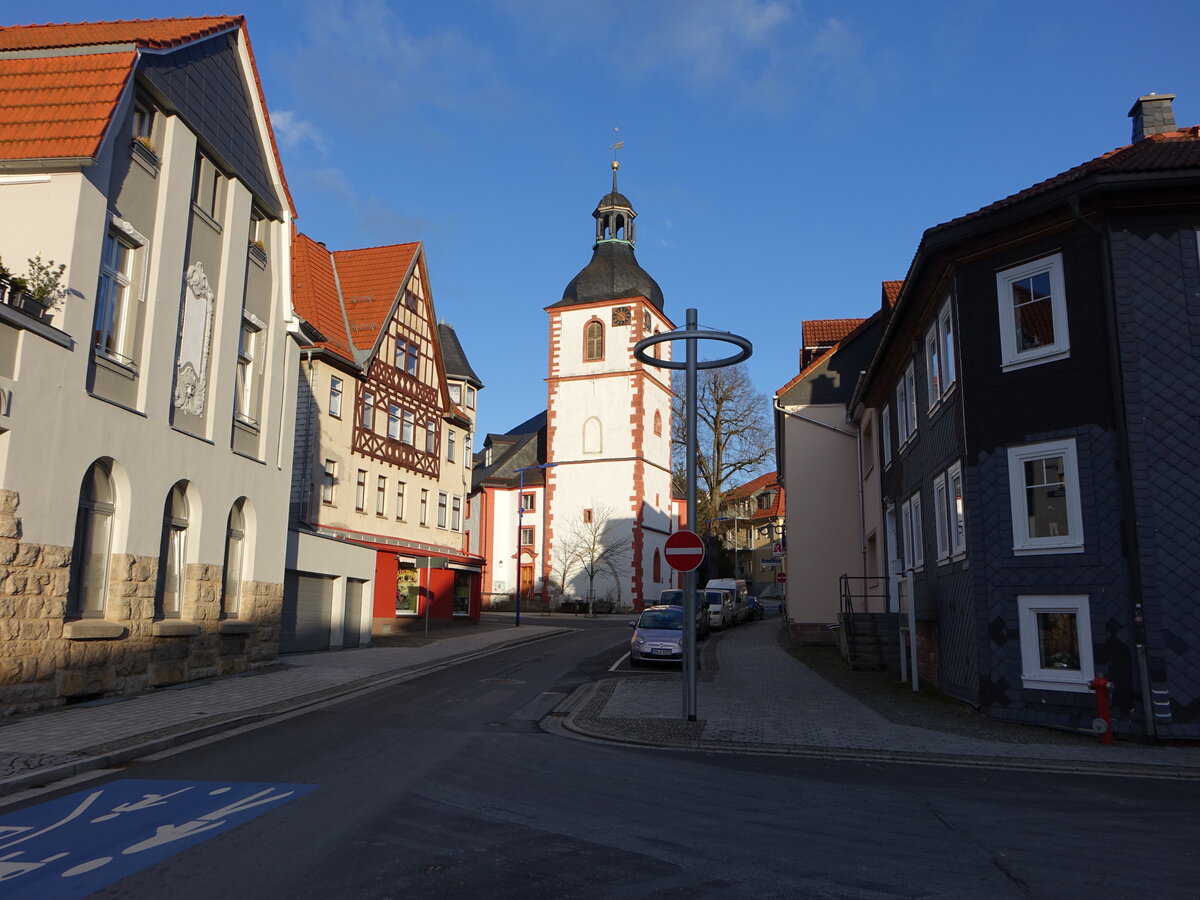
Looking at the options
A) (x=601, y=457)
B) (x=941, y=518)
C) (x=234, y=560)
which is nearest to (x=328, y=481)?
(x=234, y=560)

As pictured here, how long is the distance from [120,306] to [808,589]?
23.1 m

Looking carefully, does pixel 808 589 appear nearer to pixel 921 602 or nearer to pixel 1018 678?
pixel 921 602

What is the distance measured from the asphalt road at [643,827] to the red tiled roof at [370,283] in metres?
24.9

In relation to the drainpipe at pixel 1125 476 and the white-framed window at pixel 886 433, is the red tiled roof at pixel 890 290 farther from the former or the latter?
the drainpipe at pixel 1125 476

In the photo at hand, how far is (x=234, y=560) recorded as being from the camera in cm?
1995

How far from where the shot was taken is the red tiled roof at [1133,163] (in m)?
13.2

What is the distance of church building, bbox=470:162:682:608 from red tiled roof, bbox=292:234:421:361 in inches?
927

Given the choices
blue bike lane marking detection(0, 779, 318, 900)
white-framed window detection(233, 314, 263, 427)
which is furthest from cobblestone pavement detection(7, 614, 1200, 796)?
white-framed window detection(233, 314, 263, 427)

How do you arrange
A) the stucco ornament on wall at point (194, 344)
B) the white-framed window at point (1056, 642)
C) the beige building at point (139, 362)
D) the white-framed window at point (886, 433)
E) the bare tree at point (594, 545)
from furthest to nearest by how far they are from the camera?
the bare tree at point (594, 545) < the white-framed window at point (886, 433) < the stucco ornament on wall at point (194, 344) < the white-framed window at point (1056, 642) < the beige building at point (139, 362)

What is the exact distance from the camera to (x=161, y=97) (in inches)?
647

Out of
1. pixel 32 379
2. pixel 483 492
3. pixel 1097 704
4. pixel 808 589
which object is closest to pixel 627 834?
pixel 1097 704

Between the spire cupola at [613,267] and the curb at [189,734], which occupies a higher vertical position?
the spire cupola at [613,267]

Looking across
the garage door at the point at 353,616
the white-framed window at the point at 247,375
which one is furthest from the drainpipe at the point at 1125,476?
the garage door at the point at 353,616

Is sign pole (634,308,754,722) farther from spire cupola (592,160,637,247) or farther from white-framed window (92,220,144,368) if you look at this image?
spire cupola (592,160,637,247)
